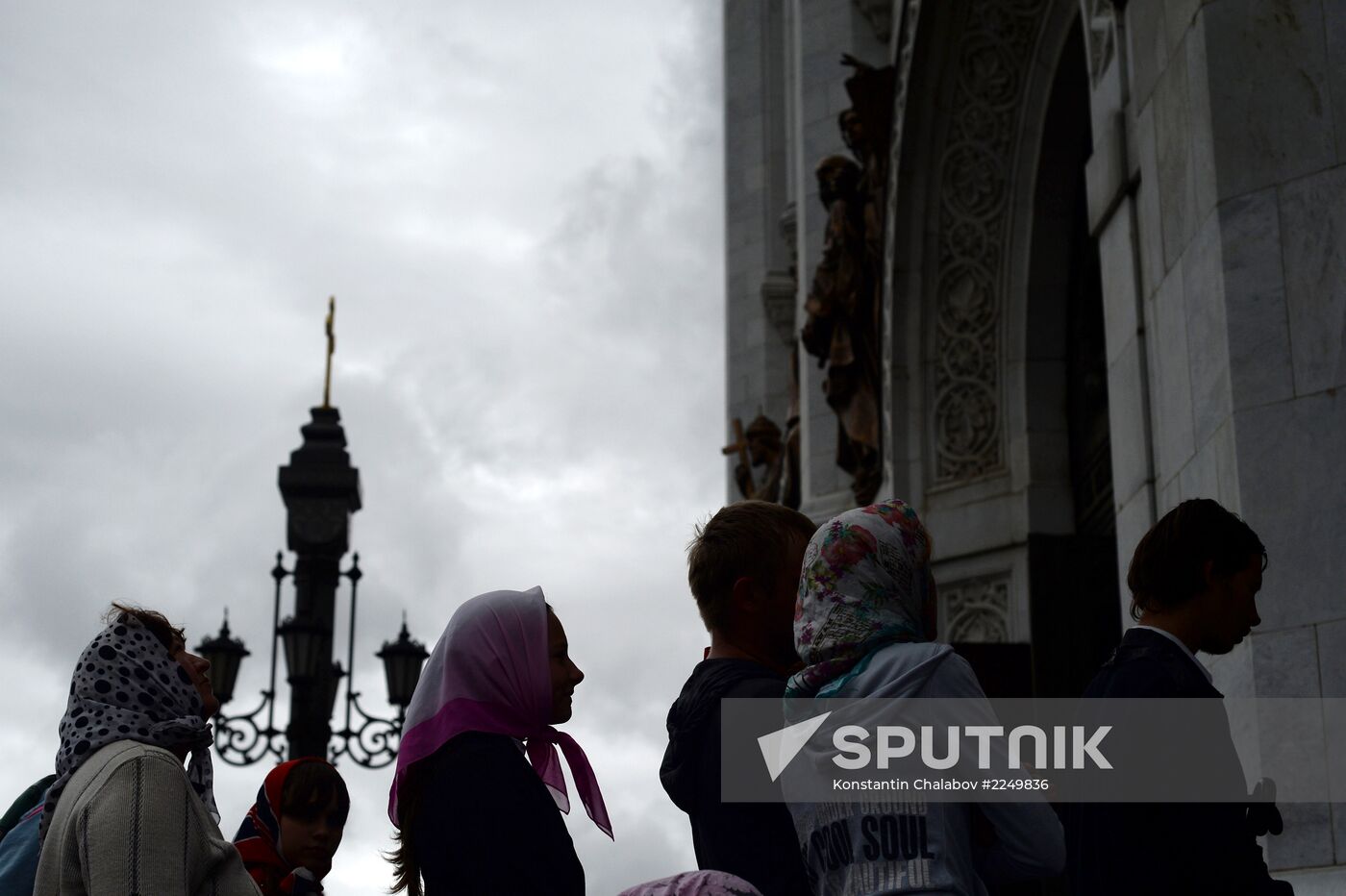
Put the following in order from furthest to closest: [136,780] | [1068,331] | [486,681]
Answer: [1068,331] → [486,681] → [136,780]

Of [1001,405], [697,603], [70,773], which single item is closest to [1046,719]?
[1001,405]

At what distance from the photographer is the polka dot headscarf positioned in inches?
152

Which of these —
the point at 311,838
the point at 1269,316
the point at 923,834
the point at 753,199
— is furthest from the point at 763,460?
the point at 923,834

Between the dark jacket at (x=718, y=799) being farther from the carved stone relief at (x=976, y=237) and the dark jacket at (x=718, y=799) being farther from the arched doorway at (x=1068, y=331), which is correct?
the carved stone relief at (x=976, y=237)

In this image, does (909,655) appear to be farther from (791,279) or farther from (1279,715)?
(791,279)

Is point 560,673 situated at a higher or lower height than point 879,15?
lower

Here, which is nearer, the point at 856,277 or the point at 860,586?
the point at 860,586

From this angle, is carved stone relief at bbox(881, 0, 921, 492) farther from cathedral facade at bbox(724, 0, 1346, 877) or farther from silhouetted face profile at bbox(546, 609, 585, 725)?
silhouetted face profile at bbox(546, 609, 585, 725)

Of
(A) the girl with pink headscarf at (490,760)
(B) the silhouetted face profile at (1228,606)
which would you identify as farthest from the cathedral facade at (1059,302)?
(A) the girl with pink headscarf at (490,760)

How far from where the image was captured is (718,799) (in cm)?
390

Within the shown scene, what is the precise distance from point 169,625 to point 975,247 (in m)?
10.5

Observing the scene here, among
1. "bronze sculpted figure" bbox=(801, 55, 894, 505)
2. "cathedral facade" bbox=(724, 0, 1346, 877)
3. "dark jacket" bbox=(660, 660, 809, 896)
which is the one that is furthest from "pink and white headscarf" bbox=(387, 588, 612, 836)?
"bronze sculpted figure" bbox=(801, 55, 894, 505)

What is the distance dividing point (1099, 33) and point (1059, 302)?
4.86 meters

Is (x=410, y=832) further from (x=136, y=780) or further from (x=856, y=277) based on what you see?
(x=856, y=277)
